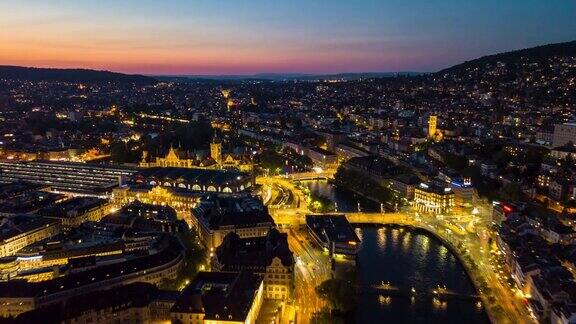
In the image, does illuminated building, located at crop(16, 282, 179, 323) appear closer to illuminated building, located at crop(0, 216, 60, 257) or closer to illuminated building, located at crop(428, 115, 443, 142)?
illuminated building, located at crop(0, 216, 60, 257)

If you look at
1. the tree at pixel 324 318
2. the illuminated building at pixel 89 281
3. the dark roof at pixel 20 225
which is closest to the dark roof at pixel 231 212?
the illuminated building at pixel 89 281

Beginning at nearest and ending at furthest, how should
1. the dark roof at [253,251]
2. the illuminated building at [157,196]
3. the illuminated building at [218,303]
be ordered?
the illuminated building at [218,303], the dark roof at [253,251], the illuminated building at [157,196]

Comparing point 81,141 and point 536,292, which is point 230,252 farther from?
point 81,141

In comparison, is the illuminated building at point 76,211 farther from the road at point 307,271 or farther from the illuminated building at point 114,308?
the road at point 307,271

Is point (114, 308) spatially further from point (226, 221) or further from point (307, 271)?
point (226, 221)

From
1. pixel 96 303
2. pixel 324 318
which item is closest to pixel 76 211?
pixel 96 303

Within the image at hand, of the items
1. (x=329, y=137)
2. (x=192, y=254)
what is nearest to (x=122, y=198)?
(x=192, y=254)

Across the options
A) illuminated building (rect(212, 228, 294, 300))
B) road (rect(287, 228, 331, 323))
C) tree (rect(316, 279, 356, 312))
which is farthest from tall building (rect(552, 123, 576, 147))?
tree (rect(316, 279, 356, 312))

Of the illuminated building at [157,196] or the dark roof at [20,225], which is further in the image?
the illuminated building at [157,196]
